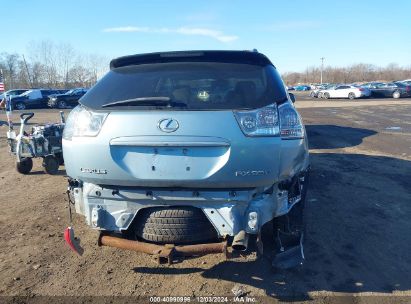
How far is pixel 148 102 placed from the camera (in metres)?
2.80

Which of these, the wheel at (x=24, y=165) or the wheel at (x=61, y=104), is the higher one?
the wheel at (x=61, y=104)

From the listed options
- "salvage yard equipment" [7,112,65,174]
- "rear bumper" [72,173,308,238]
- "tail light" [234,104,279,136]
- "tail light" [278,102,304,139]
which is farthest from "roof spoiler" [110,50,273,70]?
"salvage yard equipment" [7,112,65,174]

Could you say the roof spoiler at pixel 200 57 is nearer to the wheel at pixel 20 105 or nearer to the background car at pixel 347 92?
the wheel at pixel 20 105

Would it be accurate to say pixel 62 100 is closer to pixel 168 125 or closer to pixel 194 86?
pixel 194 86

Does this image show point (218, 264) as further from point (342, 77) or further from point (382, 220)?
point (342, 77)

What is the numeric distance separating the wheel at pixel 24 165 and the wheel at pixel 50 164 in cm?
47

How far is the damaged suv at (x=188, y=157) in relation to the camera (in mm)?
2668

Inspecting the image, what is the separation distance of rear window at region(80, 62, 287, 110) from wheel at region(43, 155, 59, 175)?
4.48m

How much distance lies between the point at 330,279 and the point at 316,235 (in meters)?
0.92

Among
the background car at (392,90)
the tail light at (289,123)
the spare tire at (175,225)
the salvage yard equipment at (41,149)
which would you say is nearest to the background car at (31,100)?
the salvage yard equipment at (41,149)

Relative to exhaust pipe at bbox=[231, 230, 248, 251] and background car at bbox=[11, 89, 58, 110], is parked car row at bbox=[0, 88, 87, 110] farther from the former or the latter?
exhaust pipe at bbox=[231, 230, 248, 251]

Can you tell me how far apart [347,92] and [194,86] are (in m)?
38.6

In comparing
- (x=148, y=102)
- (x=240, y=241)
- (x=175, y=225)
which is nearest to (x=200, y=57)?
(x=148, y=102)

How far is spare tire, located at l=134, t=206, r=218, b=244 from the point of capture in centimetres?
286
